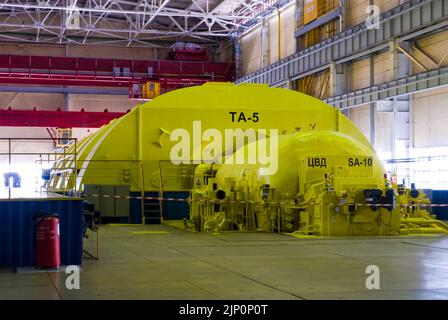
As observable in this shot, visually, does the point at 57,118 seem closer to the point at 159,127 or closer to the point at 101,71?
the point at 101,71

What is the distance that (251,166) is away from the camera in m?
17.8

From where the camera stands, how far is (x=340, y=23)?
2953 cm

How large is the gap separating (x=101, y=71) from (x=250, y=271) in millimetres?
33264

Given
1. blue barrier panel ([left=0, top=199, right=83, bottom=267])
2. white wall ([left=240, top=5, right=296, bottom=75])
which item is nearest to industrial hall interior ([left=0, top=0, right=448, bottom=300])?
blue barrier panel ([left=0, top=199, right=83, bottom=267])

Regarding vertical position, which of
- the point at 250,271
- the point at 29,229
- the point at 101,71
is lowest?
the point at 250,271

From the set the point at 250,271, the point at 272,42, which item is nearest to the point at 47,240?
the point at 250,271

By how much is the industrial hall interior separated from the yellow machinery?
2.0 inches

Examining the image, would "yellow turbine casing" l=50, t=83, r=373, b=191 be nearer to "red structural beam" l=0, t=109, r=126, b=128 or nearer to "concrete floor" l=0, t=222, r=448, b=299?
"concrete floor" l=0, t=222, r=448, b=299

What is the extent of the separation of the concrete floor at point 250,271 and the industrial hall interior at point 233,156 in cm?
5

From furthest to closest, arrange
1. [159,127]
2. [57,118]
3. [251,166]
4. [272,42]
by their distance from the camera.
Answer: [272,42] < [57,118] < [159,127] < [251,166]

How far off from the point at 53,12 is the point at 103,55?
418 centimetres

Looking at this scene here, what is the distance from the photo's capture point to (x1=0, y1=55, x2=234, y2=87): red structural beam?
39.7m

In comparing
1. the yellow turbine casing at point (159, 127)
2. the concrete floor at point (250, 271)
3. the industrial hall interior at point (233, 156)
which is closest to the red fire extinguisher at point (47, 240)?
the industrial hall interior at point (233, 156)
